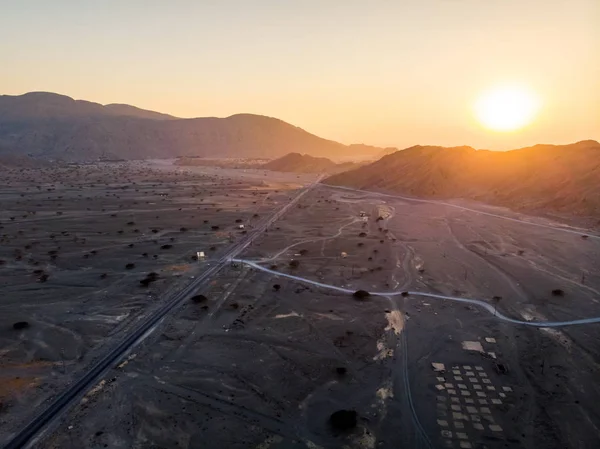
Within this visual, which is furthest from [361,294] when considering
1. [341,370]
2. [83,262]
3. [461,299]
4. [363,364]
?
[83,262]

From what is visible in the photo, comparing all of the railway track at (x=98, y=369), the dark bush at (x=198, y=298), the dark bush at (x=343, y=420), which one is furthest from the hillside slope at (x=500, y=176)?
the dark bush at (x=343, y=420)

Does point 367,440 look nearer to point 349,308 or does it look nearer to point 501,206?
point 349,308

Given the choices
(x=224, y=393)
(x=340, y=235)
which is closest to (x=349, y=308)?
(x=224, y=393)

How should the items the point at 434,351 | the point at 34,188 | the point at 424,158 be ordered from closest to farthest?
1. the point at 434,351
2. the point at 34,188
3. the point at 424,158

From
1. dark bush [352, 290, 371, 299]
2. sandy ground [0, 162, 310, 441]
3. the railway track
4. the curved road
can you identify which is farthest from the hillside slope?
the railway track

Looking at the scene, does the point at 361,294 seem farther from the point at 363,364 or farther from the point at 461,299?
the point at 363,364

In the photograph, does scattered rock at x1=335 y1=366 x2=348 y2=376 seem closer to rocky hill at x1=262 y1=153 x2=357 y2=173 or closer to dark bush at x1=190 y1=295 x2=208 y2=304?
dark bush at x1=190 y1=295 x2=208 y2=304
